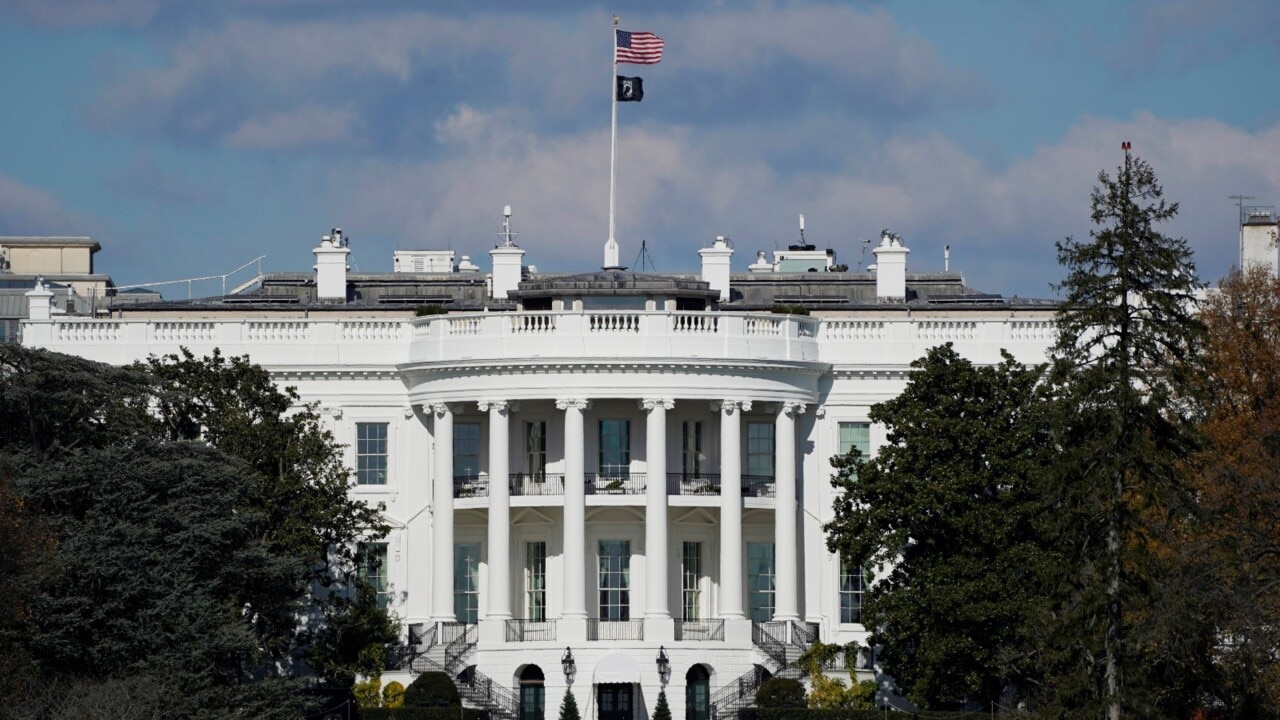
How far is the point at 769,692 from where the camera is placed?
8594 centimetres

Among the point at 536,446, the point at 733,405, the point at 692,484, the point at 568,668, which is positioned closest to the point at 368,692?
the point at 568,668

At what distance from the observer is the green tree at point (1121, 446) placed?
228 ft

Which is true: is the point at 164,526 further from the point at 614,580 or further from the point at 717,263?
the point at 717,263

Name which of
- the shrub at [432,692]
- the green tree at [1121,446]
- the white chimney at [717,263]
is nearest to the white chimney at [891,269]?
the white chimney at [717,263]

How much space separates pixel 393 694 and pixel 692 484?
453 inches

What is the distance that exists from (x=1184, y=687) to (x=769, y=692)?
1621cm

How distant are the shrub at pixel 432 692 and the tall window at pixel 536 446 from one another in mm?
8845

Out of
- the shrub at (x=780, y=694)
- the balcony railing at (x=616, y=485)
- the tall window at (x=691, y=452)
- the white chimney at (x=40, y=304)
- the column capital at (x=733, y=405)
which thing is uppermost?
the white chimney at (x=40, y=304)

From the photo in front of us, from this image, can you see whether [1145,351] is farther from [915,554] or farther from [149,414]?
[149,414]

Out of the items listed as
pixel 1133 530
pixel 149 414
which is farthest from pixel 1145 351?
pixel 149 414

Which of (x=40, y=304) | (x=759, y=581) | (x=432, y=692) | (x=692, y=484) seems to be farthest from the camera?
(x=40, y=304)

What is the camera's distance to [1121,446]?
69.6 metres

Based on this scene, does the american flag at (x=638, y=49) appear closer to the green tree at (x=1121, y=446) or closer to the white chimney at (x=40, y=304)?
the white chimney at (x=40, y=304)

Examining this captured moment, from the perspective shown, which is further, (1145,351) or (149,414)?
(149,414)
